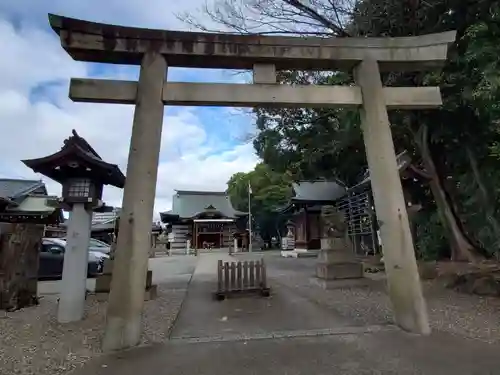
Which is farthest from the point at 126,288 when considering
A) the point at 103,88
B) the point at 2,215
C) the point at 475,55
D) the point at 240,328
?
the point at 2,215

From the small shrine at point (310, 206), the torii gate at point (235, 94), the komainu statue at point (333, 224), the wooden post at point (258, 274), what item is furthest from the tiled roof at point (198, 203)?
the torii gate at point (235, 94)

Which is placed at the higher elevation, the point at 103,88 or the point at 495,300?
the point at 103,88

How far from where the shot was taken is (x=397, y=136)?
39.9 feet

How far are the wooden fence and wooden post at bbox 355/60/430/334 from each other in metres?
4.05

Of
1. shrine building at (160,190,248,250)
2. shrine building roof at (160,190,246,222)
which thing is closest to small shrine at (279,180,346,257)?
shrine building at (160,190,248,250)

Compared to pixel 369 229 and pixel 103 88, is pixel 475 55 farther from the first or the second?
pixel 369 229

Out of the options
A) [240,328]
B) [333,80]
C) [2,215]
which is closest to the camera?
[240,328]

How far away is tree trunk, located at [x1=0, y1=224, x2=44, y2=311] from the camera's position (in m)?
7.80

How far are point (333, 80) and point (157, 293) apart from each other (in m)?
7.87

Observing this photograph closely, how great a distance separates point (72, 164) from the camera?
6.79 metres

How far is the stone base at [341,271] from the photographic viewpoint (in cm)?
1006

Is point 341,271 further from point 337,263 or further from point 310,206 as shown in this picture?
point 310,206

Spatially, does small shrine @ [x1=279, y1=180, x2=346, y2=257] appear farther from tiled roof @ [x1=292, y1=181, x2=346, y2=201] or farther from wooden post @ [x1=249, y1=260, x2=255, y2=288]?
wooden post @ [x1=249, y1=260, x2=255, y2=288]

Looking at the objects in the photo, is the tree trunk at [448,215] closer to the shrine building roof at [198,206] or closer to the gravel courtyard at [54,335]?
the gravel courtyard at [54,335]
